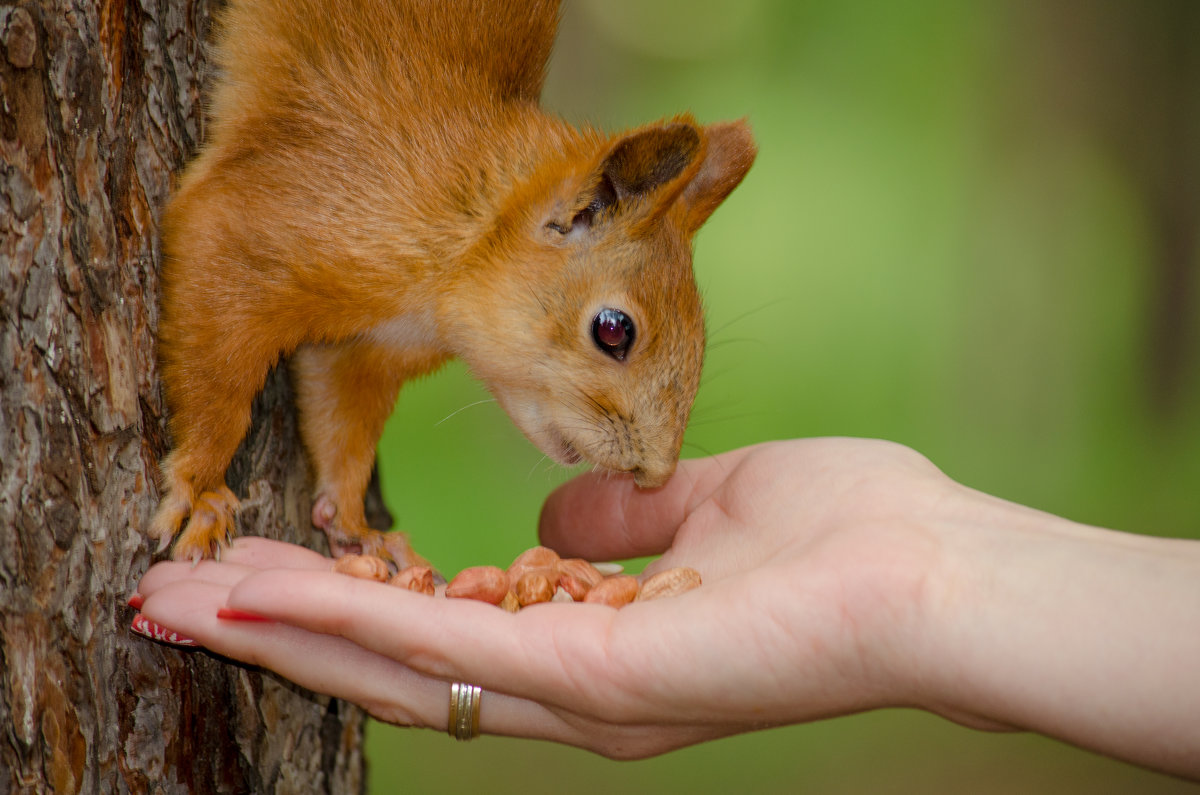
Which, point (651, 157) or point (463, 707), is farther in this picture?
point (651, 157)

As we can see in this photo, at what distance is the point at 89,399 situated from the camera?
0.98 m

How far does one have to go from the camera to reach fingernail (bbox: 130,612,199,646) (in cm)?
99

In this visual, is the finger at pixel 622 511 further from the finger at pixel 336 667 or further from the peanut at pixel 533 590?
the finger at pixel 336 667

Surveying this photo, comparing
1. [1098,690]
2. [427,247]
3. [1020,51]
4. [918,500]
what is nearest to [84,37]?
[427,247]

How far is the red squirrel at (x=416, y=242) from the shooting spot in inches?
42.9

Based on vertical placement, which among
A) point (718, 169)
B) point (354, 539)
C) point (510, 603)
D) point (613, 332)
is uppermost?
point (718, 169)

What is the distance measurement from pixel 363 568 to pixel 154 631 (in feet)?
0.73

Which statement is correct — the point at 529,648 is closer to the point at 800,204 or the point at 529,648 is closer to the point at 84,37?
the point at 84,37

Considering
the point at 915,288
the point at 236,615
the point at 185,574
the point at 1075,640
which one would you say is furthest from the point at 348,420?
the point at 915,288

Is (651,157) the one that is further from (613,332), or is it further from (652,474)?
(652,474)

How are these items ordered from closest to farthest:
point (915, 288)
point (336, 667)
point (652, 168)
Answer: point (336, 667) < point (652, 168) < point (915, 288)

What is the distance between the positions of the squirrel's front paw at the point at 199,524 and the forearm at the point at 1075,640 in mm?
755

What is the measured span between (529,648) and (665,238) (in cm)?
62

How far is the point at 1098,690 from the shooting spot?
0.78 metres
